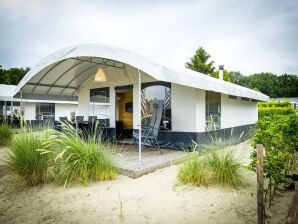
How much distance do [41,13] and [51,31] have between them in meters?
2.83

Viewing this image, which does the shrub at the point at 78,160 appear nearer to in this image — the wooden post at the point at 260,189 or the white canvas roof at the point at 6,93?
the wooden post at the point at 260,189

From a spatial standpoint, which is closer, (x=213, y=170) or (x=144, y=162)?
(x=213, y=170)

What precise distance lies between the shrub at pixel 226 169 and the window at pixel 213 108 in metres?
3.23

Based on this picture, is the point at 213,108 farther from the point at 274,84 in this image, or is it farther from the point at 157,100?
the point at 274,84

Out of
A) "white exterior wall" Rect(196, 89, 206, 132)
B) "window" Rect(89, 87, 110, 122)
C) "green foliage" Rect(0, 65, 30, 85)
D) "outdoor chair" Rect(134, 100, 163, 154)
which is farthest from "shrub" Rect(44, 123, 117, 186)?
"green foliage" Rect(0, 65, 30, 85)

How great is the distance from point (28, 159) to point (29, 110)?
16034 mm

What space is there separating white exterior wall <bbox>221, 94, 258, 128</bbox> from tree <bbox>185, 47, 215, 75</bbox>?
17514mm

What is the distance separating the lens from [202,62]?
30297mm

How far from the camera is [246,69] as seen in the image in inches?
3268

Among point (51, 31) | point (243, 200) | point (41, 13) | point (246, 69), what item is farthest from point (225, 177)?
point (246, 69)

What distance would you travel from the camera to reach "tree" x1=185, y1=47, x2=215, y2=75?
30.0m

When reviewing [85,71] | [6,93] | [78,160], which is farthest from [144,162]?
[6,93]

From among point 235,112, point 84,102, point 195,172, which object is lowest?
point 195,172

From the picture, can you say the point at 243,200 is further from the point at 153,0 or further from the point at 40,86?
the point at 153,0
